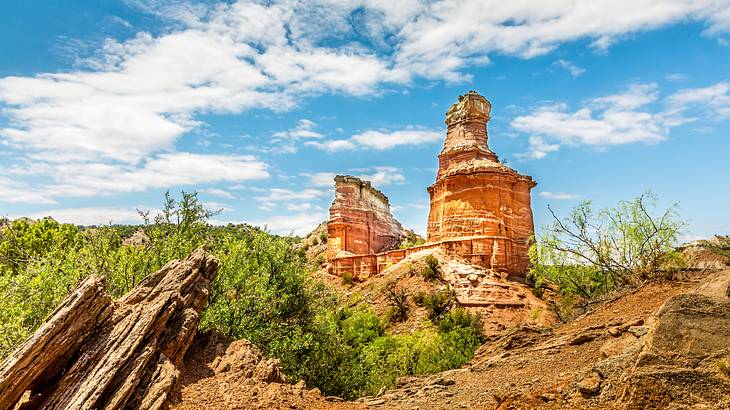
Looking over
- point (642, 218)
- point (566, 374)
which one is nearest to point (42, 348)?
point (566, 374)

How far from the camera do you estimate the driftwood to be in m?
8.54

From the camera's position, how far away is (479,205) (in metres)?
37.6

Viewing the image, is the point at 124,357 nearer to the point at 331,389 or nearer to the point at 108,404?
the point at 108,404

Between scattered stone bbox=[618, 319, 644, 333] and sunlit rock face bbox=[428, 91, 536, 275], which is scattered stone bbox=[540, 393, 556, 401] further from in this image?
sunlit rock face bbox=[428, 91, 536, 275]

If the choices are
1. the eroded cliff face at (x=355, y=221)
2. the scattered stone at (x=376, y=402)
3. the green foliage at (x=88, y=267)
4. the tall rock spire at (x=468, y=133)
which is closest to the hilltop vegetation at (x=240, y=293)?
the green foliage at (x=88, y=267)

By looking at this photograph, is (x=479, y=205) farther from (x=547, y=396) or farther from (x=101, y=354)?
(x=101, y=354)

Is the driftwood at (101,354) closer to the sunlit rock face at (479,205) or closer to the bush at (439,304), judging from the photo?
the bush at (439,304)

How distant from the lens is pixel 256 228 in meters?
20.4

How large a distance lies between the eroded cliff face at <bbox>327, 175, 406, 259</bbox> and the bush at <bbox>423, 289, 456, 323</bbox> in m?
18.8

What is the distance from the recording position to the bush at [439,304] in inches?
1248

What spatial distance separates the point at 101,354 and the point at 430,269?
93.0 feet

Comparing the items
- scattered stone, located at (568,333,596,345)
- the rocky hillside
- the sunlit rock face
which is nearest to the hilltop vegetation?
the rocky hillside

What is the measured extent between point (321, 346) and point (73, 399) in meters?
9.22

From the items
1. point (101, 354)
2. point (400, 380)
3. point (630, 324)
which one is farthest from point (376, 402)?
point (101, 354)
